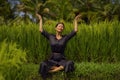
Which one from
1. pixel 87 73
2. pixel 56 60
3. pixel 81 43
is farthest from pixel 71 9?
pixel 56 60

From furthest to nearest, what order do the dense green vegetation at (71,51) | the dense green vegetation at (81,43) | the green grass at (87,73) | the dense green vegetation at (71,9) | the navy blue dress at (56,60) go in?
the dense green vegetation at (71,9), the dense green vegetation at (81,43), the green grass at (87,73), the navy blue dress at (56,60), the dense green vegetation at (71,51)

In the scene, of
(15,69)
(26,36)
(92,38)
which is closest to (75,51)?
(92,38)

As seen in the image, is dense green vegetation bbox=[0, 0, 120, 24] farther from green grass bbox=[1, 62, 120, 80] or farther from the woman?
the woman

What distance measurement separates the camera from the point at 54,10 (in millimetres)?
30297

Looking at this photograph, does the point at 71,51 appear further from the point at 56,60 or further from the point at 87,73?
the point at 56,60

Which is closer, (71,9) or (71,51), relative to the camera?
(71,51)

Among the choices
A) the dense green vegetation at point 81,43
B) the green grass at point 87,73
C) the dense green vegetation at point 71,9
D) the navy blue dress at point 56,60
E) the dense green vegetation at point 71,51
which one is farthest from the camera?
the dense green vegetation at point 71,9

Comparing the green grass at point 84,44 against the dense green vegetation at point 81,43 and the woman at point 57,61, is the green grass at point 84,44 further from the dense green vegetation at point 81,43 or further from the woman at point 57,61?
the woman at point 57,61

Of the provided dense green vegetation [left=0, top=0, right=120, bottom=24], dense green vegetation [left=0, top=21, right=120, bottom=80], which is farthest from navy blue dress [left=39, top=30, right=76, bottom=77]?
dense green vegetation [left=0, top=0, right=120, bottom=24]

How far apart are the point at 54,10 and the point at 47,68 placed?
72.9 ft

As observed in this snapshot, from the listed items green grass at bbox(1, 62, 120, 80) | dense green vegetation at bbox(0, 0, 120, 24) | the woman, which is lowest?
green grass at bbox(1, 62, 120, 80)

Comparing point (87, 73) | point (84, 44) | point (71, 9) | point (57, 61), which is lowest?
point (87, 73)

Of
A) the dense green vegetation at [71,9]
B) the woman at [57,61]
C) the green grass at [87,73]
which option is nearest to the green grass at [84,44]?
the green grass at [87,73]

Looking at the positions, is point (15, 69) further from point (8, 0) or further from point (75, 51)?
point (8, 0)
